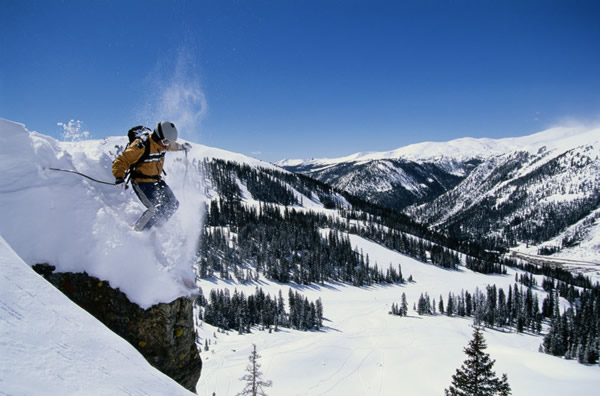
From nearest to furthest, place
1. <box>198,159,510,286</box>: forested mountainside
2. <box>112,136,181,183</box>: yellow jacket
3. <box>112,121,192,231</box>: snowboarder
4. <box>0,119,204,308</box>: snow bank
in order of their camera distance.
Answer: <box>0,119,204,308</box>: snow bank
<box>112,136,181,183</box>: yellow jacket
<box>112,121,192,231</box>: snowboarder
<box>198,159,510,286</box>: forested mountainside

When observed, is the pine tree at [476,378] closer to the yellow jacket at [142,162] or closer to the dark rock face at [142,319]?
the dark rock face at [142,319]

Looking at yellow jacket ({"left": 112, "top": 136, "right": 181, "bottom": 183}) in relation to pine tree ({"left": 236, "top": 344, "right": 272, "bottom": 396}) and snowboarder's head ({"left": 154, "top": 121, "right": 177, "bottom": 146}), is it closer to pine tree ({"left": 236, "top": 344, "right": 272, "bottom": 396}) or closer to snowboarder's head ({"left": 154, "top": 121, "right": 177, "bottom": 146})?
snowboarder's head ({"left": 154, "top": 121, "right": 177, "bottom": 146})

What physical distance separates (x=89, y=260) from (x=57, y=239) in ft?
2.76

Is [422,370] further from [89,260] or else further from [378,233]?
[378,233]

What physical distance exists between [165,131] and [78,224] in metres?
3.26

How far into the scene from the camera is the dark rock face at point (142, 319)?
7.12m

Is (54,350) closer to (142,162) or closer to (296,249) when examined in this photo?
(142,162)

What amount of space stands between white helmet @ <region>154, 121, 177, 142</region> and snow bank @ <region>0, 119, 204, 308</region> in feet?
7.55

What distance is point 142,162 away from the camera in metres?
8.71

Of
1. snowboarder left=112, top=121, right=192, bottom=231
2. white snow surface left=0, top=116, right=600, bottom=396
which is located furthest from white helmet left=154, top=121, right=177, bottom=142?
white snow surface left=0, top=116, right=600, bottom=396

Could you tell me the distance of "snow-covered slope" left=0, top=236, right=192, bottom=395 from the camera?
292 cm

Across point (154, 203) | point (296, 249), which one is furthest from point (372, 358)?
point (296, 249)

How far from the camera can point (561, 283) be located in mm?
161000

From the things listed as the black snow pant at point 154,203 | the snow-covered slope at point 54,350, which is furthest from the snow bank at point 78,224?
the snow-covered slope at point 54,350
